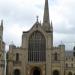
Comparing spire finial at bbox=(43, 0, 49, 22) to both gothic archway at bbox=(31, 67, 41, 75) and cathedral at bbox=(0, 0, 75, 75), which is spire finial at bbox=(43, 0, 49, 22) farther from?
gothic archway at bbox=(31, 67, 41, 75)

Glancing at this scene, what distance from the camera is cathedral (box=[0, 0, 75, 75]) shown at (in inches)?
3772

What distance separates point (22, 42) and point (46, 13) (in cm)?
3438

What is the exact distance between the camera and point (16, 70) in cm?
9700

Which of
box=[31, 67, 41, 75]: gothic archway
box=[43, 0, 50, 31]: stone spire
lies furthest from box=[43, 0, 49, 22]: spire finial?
box=[31, 67, 41, 75]: gothic archway

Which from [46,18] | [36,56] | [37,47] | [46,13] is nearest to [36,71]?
[36,56]

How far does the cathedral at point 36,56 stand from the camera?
95.8m

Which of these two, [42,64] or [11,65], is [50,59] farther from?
[11,65]

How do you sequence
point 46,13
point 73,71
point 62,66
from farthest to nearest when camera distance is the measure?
point 46,13 → point 73,71 → point 62,66

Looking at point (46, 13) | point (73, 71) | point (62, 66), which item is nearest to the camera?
point (62, 66)

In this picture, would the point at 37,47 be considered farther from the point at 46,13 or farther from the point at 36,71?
the point at 46,13

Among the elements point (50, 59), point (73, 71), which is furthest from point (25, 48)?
point (73, 71)

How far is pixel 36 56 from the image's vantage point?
318ft

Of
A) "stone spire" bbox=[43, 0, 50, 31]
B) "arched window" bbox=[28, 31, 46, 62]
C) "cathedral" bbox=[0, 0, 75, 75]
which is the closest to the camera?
"cathedral" bbox=[0, 0, 75, 75]

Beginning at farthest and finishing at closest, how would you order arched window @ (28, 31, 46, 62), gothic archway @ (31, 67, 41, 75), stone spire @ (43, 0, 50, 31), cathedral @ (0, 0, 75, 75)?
stone spire @ (43, 0, 50, 31) < gothic archway @ (31, 67, 41, 75) < arched window @ (28, 31, 46, 62) < cathedral @ (0, 0, 75, 75)
